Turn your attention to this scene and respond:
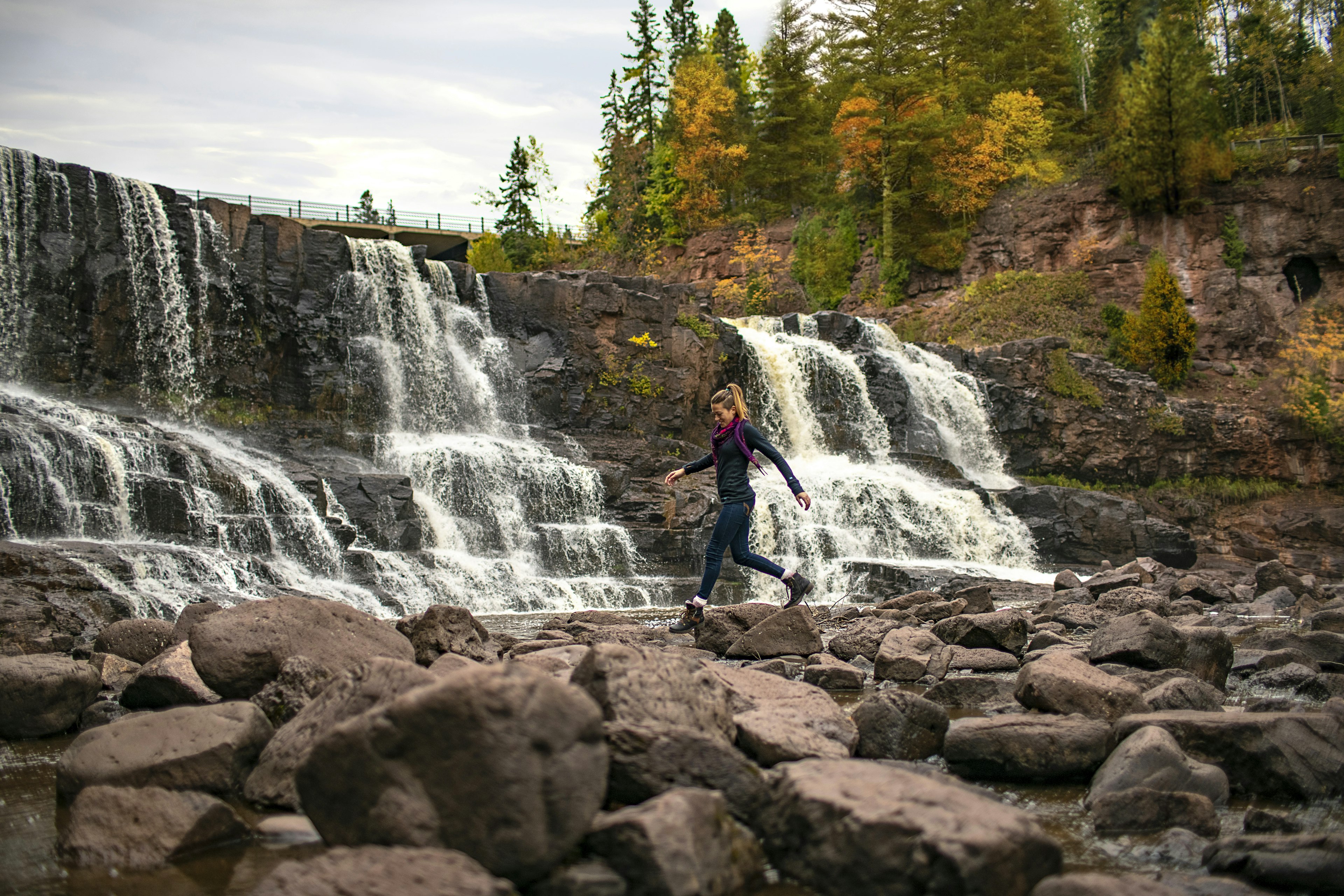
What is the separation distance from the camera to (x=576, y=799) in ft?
8.96

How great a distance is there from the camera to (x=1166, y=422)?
2336 centimetres

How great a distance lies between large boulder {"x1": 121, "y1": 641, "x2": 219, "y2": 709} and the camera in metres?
4.97

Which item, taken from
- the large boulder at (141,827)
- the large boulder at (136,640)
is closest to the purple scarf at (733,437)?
the large boulder at (136,640)

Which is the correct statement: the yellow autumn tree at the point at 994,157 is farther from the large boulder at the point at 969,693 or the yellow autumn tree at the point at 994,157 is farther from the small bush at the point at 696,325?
the large boulder at the point at 969,693

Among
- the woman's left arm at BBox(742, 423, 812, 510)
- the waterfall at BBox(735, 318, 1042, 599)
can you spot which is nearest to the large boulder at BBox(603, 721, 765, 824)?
the woman's left arm at BBox(742, 423, 812, 510)

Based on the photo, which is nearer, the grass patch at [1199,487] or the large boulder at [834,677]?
the large boulder at [834,677]

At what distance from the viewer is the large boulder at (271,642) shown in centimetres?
458

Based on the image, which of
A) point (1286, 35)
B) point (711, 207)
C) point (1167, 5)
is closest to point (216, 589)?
point (711, 207)

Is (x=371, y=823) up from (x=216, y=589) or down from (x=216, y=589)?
up

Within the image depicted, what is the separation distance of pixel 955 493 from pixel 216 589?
1351 cm

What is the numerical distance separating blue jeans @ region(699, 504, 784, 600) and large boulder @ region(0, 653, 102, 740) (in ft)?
14.0

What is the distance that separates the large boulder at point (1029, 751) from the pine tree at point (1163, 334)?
81.2 feet

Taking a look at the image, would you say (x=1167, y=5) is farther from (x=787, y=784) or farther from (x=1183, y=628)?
(x=787, y=784)

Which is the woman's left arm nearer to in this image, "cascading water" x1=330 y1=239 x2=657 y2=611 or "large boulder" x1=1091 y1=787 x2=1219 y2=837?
"large boulder" x1=1091 y1=787 x2=1219 y2=837
